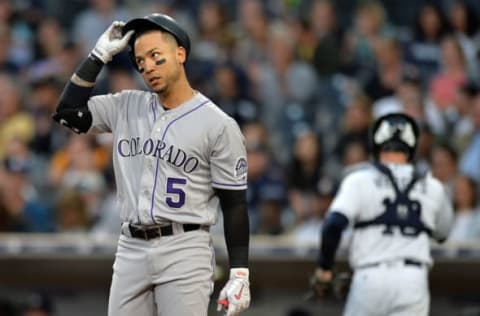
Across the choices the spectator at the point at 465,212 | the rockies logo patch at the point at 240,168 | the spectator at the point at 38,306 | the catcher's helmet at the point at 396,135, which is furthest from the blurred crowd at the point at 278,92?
the rockies logo patch at the point at 240,168

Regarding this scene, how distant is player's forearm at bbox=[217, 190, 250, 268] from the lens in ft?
16.5

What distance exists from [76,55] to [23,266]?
9.95 feet

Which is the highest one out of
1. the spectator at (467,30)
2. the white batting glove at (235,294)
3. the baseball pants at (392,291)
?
the spectator at (467,30)

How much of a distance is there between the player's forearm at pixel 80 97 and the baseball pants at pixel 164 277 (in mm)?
575

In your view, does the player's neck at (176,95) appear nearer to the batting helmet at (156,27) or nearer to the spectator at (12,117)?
the batting helmet at (156,27)

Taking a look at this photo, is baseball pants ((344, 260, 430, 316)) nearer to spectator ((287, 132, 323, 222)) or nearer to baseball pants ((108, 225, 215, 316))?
baseball pants ((108, 225, 215, 316))

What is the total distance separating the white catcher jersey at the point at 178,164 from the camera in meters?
4.98

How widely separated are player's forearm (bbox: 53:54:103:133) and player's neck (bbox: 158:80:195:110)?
32 cm

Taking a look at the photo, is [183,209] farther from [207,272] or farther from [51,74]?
[51,74]

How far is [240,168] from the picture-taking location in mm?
5059

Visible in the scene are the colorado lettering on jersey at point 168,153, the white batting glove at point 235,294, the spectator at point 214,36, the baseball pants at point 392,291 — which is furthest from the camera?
the spectator at point 214,36

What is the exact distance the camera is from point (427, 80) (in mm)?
10453

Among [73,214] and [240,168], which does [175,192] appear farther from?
[73,214]

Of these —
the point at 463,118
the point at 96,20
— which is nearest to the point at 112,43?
the point at 463,118
